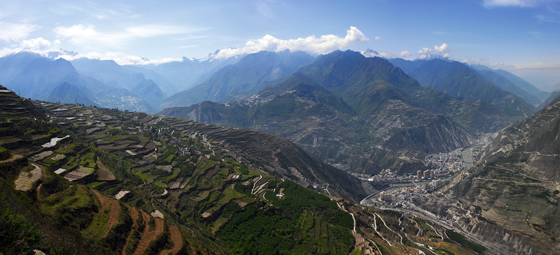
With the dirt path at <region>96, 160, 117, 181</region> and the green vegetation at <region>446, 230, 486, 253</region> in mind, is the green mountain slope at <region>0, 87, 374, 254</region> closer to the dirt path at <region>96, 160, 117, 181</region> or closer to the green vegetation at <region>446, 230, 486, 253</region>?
the dirt path at <region>96, 160, 117, 181</region>

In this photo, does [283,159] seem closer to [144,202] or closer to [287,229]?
[287,229]

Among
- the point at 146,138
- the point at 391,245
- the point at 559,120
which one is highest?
the point at 559,120

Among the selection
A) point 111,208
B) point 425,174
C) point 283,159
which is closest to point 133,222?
point 111,208

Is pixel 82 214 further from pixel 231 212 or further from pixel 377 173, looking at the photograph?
pixel 377 173

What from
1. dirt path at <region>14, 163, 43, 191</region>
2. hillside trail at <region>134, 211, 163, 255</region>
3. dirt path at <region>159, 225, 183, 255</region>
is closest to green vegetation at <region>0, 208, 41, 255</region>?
hillside trail at <region>134, 211, 163, 255</region>

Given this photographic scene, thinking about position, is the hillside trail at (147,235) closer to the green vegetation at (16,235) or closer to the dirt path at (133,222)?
the dirt path at (133,222)

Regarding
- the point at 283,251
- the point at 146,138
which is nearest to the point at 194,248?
the point at 283,251
